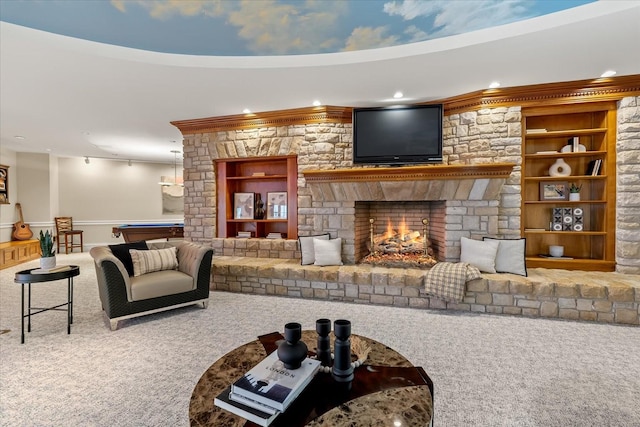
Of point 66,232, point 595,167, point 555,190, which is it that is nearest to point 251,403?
point 555,190

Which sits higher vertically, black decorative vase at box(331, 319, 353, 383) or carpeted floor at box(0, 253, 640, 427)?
black decorative vase at box(331, 319, 353, 383)

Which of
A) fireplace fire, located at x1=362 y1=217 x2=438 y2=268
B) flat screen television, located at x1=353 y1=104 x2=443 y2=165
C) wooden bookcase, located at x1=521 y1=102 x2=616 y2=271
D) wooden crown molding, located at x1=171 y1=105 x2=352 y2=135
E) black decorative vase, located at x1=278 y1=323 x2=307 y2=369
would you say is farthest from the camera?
wooden crown molding, located at x1=171 y1=105 x2=352 y2=135

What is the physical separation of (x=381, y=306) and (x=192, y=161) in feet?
12.3

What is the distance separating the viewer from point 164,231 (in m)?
6.96

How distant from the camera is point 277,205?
5.02m

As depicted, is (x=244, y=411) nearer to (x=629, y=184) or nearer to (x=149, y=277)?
(x=149, y=277)

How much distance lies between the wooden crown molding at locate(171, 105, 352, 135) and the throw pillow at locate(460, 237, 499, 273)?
7.75 ft

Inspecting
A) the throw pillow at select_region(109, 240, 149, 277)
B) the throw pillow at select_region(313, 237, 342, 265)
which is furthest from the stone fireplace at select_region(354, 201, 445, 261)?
the throw pillow at select_region(109, 240, 149, 277)

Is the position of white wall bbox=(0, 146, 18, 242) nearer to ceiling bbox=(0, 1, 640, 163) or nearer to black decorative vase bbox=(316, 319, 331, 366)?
ceiling bbox=(0, 1, 640, 163)

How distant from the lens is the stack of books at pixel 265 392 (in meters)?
1.18

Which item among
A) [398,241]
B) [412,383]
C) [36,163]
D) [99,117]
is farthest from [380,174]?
[36,163]

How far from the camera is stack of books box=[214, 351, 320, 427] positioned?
118 cm

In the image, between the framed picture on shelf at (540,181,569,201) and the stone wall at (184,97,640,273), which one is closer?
the stone wall at (184,97,640,273)

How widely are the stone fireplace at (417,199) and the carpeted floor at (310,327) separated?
3.62 feet
